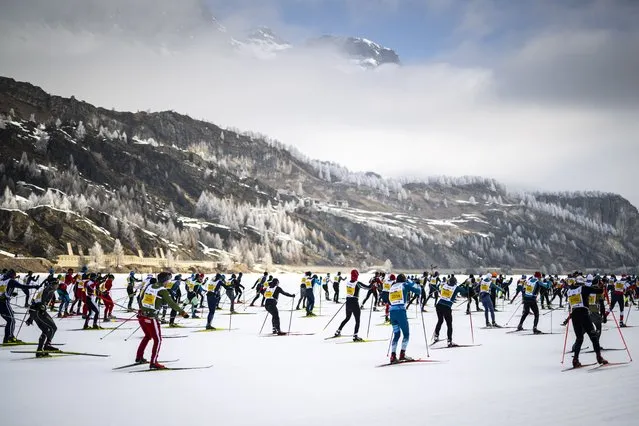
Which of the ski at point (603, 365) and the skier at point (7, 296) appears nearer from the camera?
the ski at point (603, 365)

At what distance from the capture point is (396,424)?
26.3ft

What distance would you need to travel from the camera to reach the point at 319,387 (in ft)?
36.6

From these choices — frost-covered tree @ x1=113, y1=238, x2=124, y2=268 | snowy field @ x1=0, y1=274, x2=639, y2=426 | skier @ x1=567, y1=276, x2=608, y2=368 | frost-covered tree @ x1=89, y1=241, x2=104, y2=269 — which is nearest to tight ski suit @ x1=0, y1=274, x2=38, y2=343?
snowy field @ x1=0, y1=274, x2=639, y2=426

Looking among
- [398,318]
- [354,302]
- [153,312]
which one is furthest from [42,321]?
[398,318]

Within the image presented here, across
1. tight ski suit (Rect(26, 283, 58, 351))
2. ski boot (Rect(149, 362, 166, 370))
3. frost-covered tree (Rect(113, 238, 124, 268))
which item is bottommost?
ski boot (Rect(149, 362, 166, 370))

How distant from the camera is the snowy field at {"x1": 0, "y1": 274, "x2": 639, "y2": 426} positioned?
8.59 metres

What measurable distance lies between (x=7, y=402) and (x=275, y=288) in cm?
1233

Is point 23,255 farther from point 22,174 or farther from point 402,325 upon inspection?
point 402,325

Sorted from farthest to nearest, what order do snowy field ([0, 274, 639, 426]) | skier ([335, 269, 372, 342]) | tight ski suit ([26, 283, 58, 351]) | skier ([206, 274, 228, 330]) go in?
skier ([206, 274, 228, 330])
skier ([335, 269, 372, 342])
tight ski suit ([26, 283, 58, 351])
snowy field ([0, 274, 639, 426])

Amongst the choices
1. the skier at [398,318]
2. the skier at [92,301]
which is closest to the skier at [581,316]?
the skier at [398,318]

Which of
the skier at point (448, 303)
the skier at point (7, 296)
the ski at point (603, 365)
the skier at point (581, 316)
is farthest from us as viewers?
the skier at point (7, 296)

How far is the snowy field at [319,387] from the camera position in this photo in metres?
8.59

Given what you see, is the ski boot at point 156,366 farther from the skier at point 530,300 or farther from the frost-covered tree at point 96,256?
the frost-covered tree at point 96,256

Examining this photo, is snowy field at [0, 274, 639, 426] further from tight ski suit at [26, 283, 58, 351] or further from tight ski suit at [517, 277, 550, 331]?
tight ski suit at [517, 277, 550, 331]
